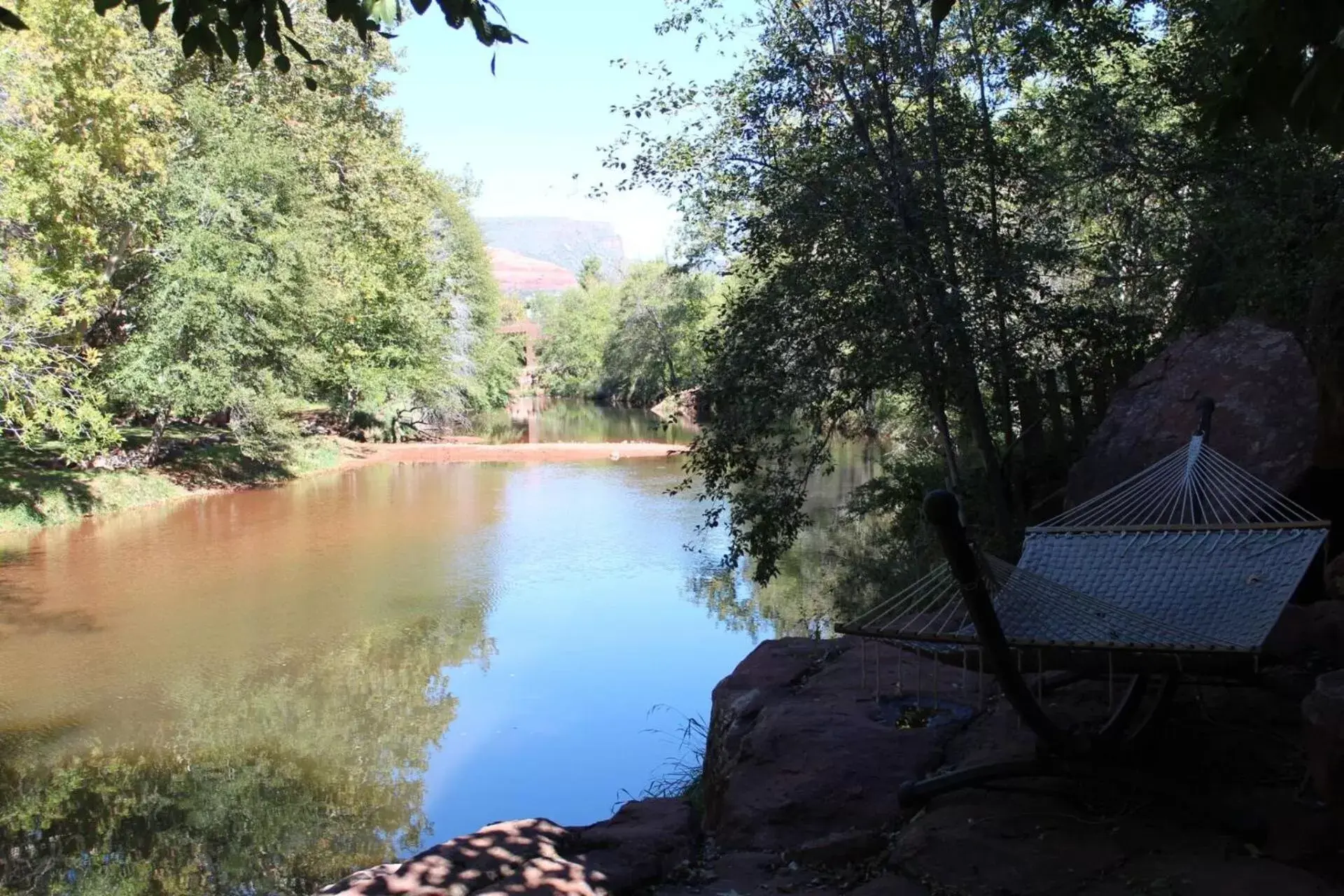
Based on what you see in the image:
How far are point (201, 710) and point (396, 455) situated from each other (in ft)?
51.3

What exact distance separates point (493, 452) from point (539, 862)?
19.7 metres

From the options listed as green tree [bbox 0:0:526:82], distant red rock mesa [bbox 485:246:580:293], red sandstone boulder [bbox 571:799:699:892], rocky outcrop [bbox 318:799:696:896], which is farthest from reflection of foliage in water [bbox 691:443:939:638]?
distant red rock mesa [bbox 485:246:580:293]

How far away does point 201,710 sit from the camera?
6762 millimetres

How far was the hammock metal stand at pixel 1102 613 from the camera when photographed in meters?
2.79

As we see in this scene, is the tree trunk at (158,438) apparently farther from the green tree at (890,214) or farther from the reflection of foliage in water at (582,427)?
the green tree at (890,214)

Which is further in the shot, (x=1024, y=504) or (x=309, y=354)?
(x=309, y=354)

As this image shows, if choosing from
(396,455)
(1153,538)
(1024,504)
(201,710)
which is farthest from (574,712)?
(396,455)

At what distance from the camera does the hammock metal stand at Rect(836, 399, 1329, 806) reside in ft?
9.15

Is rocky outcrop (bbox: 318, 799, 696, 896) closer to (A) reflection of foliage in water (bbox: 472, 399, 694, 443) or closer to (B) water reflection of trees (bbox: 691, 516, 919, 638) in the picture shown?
(B) water reflection of trees (bbox: 691, 516, 919, 638)

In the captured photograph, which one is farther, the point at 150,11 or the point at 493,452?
the point at 493,452

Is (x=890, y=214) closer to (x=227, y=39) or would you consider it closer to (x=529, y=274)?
(x=227, y=39)

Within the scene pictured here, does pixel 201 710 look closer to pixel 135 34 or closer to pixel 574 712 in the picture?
pixel 574 712

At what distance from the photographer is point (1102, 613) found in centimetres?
293

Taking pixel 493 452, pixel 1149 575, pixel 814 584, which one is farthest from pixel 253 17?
pixel 493 452
